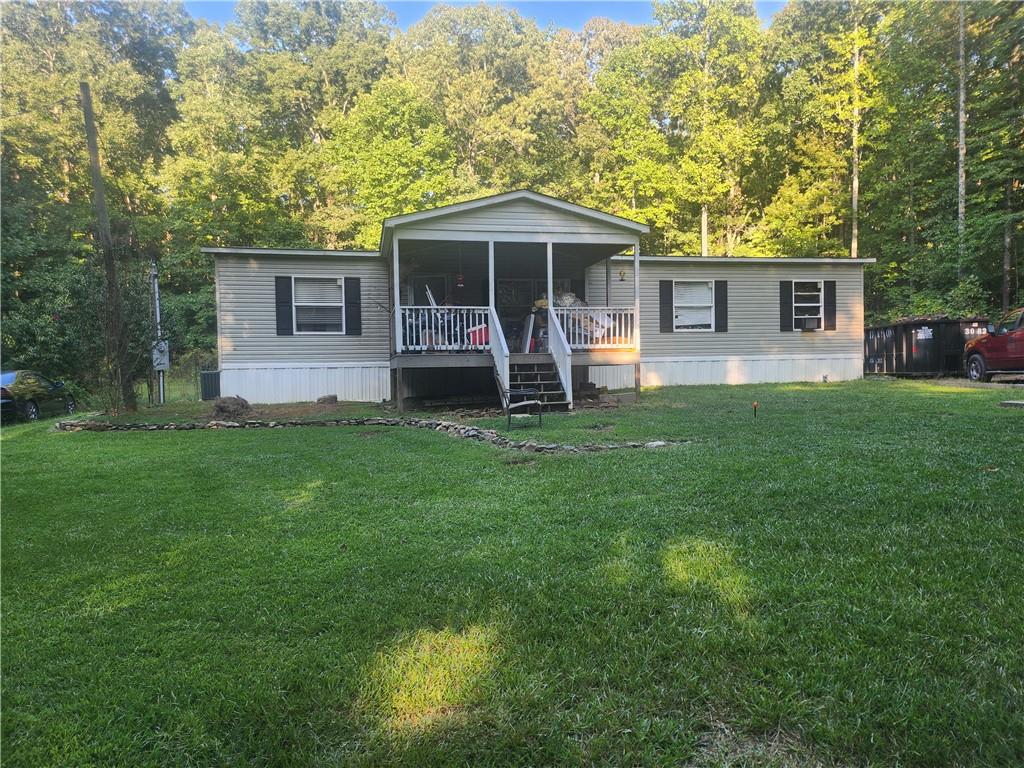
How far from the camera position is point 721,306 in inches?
571

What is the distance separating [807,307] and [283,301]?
42.2 ft

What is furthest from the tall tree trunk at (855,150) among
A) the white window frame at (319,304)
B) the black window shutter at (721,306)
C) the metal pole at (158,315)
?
the metal pole at (158,315)

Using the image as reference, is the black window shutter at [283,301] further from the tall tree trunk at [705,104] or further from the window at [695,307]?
the tall tree trunk at [705,104]

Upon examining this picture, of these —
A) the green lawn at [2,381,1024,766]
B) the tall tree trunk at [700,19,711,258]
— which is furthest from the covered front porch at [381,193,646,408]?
the tall tree trunk at [700,19,711,258]

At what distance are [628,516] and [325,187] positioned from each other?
1009 inches

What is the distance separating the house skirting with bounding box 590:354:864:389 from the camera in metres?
14.3

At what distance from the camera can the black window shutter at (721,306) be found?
14461mm

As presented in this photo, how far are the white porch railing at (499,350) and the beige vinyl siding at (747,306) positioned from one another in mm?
4263

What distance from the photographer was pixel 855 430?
6.25 metres

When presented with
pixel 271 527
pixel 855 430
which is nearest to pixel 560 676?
pixel 271 527

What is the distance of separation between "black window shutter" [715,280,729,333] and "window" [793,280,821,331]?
1878 mm

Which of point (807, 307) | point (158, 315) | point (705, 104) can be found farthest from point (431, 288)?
point (705, 104)

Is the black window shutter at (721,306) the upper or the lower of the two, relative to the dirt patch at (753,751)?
upper

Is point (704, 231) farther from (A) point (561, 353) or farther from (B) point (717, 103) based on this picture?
(A) point (561, 353)
